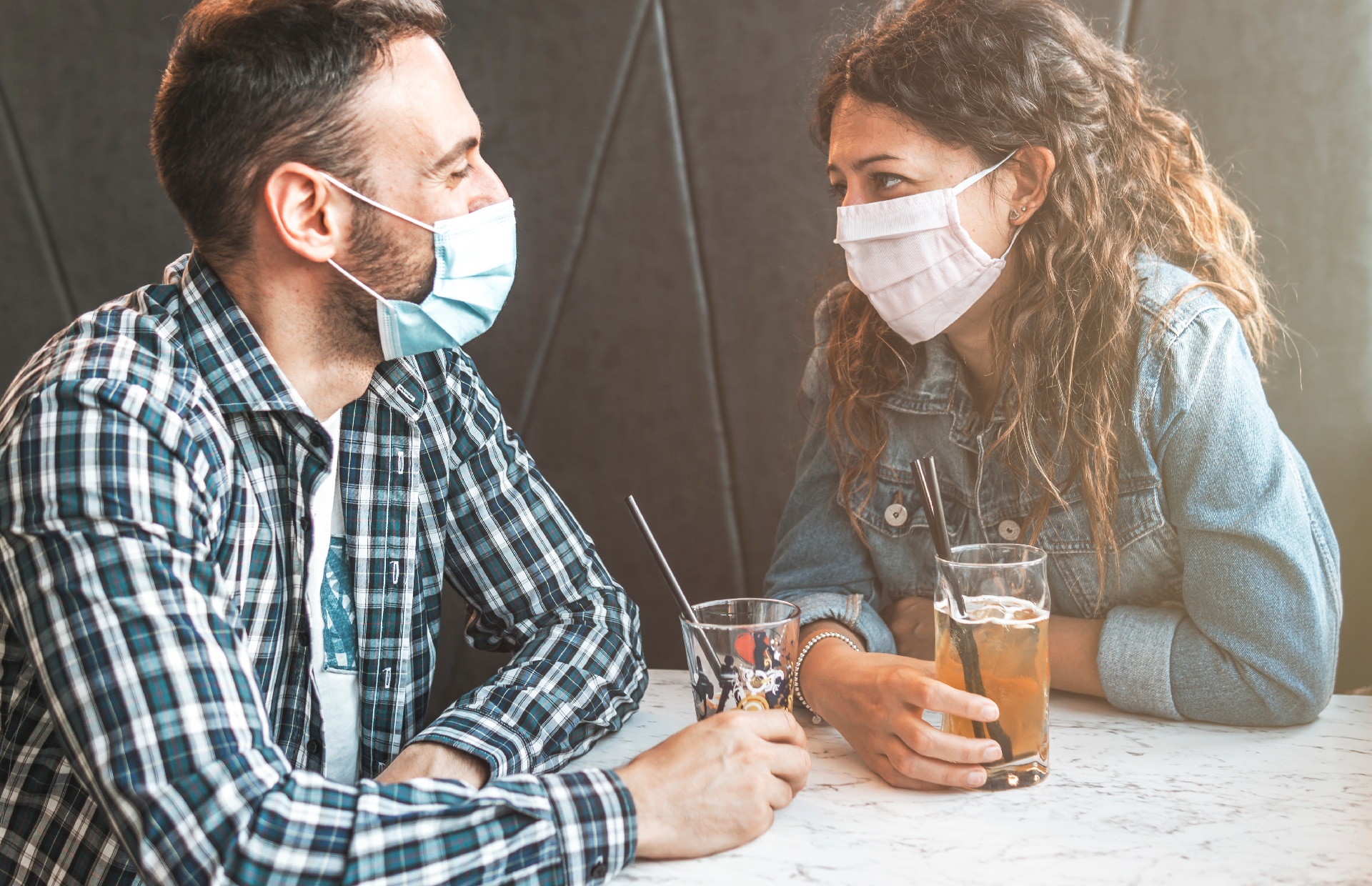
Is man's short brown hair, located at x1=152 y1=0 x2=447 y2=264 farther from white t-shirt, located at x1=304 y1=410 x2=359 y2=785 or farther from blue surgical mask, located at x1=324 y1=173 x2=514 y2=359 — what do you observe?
white t-shirt, located at x1=304 y1=410 x2=359 y2=785

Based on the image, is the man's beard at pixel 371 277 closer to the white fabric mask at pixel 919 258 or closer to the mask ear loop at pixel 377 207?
the mask ear loop at pixel 377 207

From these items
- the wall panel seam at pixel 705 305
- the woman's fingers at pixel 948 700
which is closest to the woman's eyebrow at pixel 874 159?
the woman's fingers at pixel 948 700

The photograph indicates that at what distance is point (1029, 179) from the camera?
4.72ft

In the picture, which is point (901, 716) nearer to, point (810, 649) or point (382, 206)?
point (810, 649)

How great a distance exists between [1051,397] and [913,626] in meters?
0.37

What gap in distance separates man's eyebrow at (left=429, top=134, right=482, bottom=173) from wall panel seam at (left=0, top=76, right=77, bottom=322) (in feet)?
5.43

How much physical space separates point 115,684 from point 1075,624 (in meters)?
1.05

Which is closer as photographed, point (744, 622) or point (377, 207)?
point (744, 622)

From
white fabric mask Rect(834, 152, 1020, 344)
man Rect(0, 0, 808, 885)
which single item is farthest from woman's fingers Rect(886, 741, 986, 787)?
white fabric mask Rect(834, 152, 1020, 344)

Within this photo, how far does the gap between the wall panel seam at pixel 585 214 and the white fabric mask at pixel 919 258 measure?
0.92 metres

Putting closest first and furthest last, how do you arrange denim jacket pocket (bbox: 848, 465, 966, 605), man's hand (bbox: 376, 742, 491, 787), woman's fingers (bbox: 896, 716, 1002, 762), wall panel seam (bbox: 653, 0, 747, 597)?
woman's fingers (bbox: 896, 716, 1002, 762) < man's hand (bbox: 376, 742, 491, 787) < denim jacket pocket (bbox: 848, 465, 966, 605) < wall panel seam (bbox: 653, 0, 747, 597)

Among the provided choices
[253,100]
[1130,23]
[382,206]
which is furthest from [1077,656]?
[1130,23]

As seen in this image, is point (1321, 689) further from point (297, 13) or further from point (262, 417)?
point (297, 13)

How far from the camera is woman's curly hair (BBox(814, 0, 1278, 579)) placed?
1343 mm
